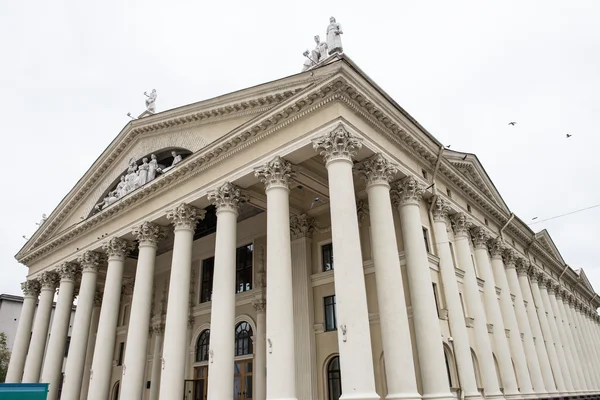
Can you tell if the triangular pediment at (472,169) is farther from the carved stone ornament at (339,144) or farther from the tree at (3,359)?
the tree at (3,359)

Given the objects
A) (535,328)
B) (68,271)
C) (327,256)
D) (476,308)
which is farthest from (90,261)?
(535,328)

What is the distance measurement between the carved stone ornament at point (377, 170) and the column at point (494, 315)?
9.18 metres

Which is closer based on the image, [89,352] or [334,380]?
[334,380]

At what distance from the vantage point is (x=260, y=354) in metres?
19.9

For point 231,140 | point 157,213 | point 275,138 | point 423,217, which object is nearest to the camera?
point 275,138

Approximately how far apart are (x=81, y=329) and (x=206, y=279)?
647 cm

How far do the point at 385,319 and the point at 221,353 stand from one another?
539 cm

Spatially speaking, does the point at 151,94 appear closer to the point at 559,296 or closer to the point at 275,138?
the point at 275,138

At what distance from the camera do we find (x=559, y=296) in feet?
116

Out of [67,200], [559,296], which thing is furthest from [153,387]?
[559,296]

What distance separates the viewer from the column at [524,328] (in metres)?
22.5

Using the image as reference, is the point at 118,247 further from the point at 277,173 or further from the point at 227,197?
the point at 277,173

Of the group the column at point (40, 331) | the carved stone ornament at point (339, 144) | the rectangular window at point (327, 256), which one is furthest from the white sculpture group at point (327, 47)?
the column at point (40, 331)

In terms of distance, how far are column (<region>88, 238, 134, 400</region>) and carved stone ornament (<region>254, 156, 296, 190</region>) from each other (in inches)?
407
